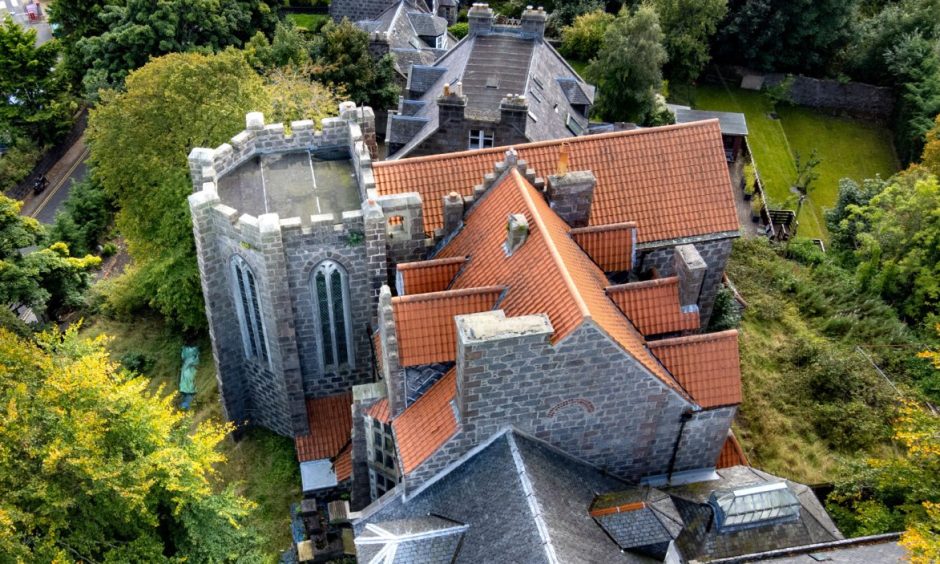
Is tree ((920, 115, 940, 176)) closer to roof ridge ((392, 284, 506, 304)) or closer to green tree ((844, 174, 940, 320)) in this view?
green tree ((844, 174, 940, 320))

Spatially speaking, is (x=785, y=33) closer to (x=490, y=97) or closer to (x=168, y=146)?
(x=490, y=97)

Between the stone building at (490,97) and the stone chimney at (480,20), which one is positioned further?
the stone chimney at (480,20)

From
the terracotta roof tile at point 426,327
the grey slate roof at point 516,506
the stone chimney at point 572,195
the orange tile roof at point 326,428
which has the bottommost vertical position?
the orange tile roof at point 326,428

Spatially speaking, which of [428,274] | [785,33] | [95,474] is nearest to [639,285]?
[428,274]

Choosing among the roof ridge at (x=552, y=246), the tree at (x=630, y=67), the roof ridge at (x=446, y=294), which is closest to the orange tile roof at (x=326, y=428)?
the roof ridge at (x=446, y=294)

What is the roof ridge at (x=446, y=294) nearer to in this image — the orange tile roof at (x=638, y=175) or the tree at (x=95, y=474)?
the orange tile roof at (x=638, y=175)

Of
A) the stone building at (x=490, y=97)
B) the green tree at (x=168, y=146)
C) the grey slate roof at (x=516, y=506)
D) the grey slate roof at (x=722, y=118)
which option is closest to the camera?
the grey slate roof at (x=516, y=506)

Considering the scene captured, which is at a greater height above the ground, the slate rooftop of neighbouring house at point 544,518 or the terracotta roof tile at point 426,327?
the terracotta roof tile at point 426,327

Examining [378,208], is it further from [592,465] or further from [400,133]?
[400,133]
